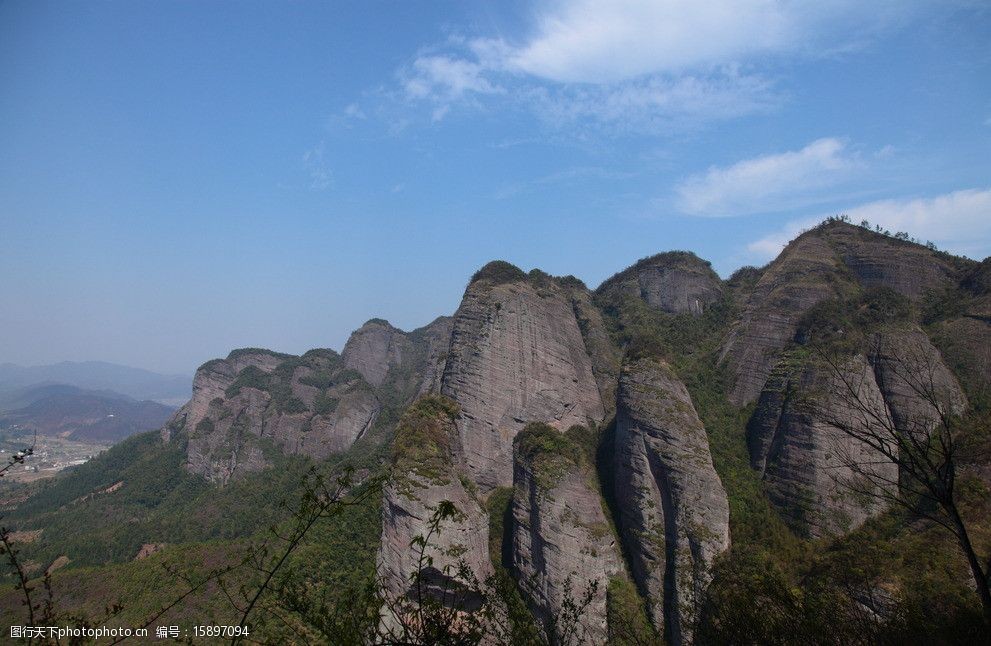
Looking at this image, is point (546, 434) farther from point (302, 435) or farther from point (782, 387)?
point (302, 435)

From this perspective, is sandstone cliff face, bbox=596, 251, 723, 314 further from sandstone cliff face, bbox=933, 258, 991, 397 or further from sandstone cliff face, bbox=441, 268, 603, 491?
sandstone cliff face, bbox=933, 258, 991, 397

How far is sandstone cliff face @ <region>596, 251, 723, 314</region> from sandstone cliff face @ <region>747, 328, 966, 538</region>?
91.0ft

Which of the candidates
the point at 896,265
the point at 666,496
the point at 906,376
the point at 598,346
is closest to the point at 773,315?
the point at 906,376

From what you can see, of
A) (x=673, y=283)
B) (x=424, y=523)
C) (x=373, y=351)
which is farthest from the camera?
(x=373, y=351)

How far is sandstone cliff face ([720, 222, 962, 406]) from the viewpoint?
3675 cm

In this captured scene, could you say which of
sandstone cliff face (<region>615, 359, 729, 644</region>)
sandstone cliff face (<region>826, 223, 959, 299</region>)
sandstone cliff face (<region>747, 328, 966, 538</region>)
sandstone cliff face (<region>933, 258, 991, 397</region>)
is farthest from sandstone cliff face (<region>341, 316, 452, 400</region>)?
sandstone cliff face (<region>933, 258, 991, 397</region>)

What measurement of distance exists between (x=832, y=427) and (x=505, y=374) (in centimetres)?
2000

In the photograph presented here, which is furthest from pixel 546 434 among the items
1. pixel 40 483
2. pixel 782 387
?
pixel 40 483

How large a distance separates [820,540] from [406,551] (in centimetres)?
2042

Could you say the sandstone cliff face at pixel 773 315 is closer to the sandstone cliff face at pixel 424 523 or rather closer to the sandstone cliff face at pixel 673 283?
the sandstone cliff face at pixel 673 283

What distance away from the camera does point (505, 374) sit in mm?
37000

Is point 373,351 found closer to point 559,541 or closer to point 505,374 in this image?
point 505,374

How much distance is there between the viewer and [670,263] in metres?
60.2

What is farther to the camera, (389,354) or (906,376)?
(389,354)
